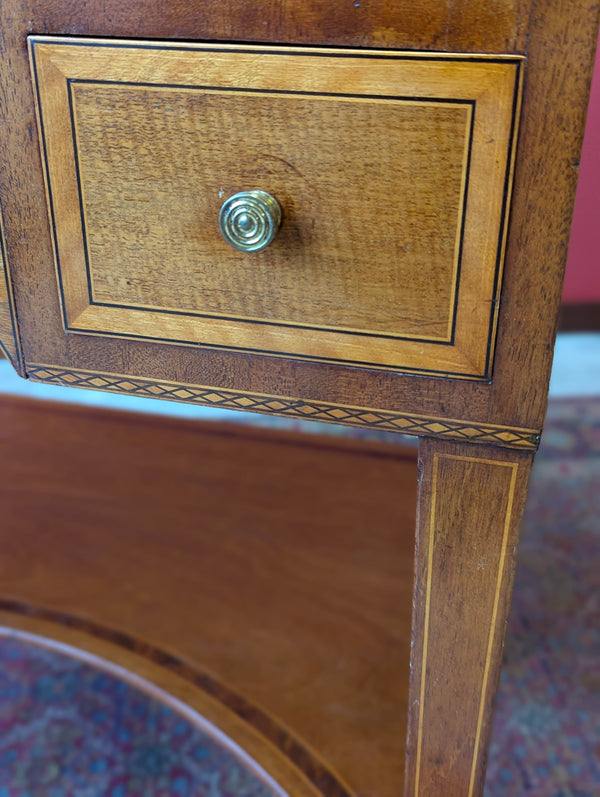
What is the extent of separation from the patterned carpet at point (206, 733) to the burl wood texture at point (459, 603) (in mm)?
315

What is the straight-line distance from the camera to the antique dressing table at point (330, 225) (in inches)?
12.2

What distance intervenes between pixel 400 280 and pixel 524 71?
0.31ft

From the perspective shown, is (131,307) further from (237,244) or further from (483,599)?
(483,599)

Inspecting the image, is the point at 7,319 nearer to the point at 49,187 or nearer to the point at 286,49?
the point at 49,187

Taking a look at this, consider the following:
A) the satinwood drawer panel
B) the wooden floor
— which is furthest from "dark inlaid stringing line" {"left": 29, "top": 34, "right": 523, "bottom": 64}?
the wooden floor

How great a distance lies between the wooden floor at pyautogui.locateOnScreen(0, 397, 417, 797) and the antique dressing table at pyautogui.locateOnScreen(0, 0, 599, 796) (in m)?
0.21

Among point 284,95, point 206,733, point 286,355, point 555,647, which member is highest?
point 284,95

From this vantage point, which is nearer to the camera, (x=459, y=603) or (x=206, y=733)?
(x=459, y=603)

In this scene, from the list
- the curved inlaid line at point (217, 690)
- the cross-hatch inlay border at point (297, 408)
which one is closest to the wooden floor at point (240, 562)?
the curved inlaid line at point (217, 690)

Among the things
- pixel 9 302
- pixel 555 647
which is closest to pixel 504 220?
pixel 9 302

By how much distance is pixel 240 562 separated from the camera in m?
0.79

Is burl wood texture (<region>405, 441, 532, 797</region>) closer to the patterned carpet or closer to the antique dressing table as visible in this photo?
the antique dressing table

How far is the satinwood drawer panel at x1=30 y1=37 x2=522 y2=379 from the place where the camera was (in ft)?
1.04

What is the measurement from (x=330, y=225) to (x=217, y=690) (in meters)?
0.42
